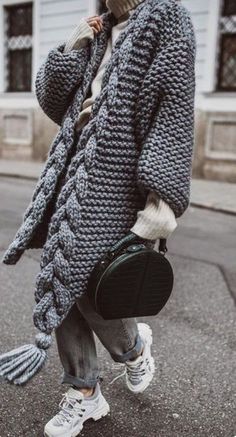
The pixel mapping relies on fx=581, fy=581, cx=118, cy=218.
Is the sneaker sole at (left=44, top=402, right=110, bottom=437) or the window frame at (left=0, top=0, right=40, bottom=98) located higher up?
the window frame at (left=0, top=0, right=40, bottom=98)

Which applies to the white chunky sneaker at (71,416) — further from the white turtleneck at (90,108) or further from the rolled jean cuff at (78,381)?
the white turtleneck at (90,108)

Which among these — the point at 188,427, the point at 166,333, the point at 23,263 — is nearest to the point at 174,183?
the point at 188,427

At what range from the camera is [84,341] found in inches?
87.4

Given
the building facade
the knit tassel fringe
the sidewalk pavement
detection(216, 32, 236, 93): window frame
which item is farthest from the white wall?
the knit tassel fringe

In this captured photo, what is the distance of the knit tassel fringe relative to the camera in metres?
1.99

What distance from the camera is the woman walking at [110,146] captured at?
1.90 meters

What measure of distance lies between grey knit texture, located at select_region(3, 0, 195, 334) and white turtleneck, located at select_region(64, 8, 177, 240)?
0.04 metres

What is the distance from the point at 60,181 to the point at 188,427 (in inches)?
44.8

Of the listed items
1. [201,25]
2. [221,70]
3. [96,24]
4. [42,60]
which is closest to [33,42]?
[42,60]

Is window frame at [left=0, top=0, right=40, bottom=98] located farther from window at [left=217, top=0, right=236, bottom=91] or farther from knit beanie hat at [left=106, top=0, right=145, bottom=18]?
knit beanie hat at [left=106, top=0, right=145, bottom=18]

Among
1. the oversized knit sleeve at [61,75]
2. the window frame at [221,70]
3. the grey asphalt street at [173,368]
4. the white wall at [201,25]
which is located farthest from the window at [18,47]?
the oversized knit sleeve at [61,75]

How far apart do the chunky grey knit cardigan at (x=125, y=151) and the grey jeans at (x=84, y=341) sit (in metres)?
0.22

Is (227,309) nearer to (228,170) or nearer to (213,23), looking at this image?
(228,170)

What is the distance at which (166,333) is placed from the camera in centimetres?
342
